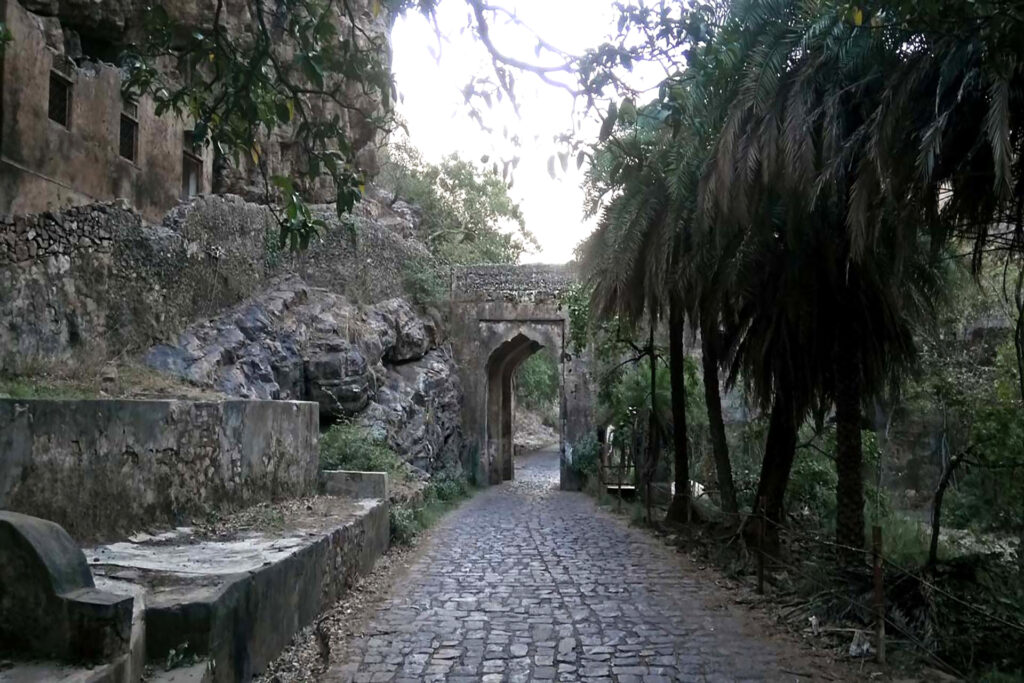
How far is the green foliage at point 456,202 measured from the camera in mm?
32281

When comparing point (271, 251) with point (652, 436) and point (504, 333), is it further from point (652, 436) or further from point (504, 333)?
point (504, 333)

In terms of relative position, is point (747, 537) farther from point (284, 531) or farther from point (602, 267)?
point (284, 531)

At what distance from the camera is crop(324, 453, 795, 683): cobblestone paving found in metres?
6.41

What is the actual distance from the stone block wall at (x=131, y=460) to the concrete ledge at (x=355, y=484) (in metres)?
2.31

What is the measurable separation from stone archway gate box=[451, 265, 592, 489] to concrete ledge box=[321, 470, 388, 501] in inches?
545

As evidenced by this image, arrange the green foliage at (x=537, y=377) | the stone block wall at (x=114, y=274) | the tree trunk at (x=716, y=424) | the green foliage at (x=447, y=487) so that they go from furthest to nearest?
the green foliage at (x=537, y=377), the green foliage at (x=447, y=487), the tree trunk at (x=716, y=424), the stone block wall at (x=114, y=274)

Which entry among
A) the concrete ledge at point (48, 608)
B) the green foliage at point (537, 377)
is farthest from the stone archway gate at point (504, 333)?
the concrete ledge at point (48, 608)

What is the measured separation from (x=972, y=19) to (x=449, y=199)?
98.1ft

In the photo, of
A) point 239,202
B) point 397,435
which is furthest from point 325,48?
point 397,435

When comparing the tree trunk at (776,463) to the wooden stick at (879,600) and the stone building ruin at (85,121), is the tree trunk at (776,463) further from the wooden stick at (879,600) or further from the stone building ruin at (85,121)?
the stone building ruin at (85,121)

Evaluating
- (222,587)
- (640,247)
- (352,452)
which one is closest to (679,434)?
(640,247)

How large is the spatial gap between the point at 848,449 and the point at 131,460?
740 cm

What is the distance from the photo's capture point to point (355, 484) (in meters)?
12.4

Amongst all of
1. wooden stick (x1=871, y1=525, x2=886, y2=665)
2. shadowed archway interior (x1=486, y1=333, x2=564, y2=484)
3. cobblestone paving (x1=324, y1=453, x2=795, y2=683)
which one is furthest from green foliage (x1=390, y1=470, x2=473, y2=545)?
wooden stick (x1=871, y1=525, x2=886, y2=665)
